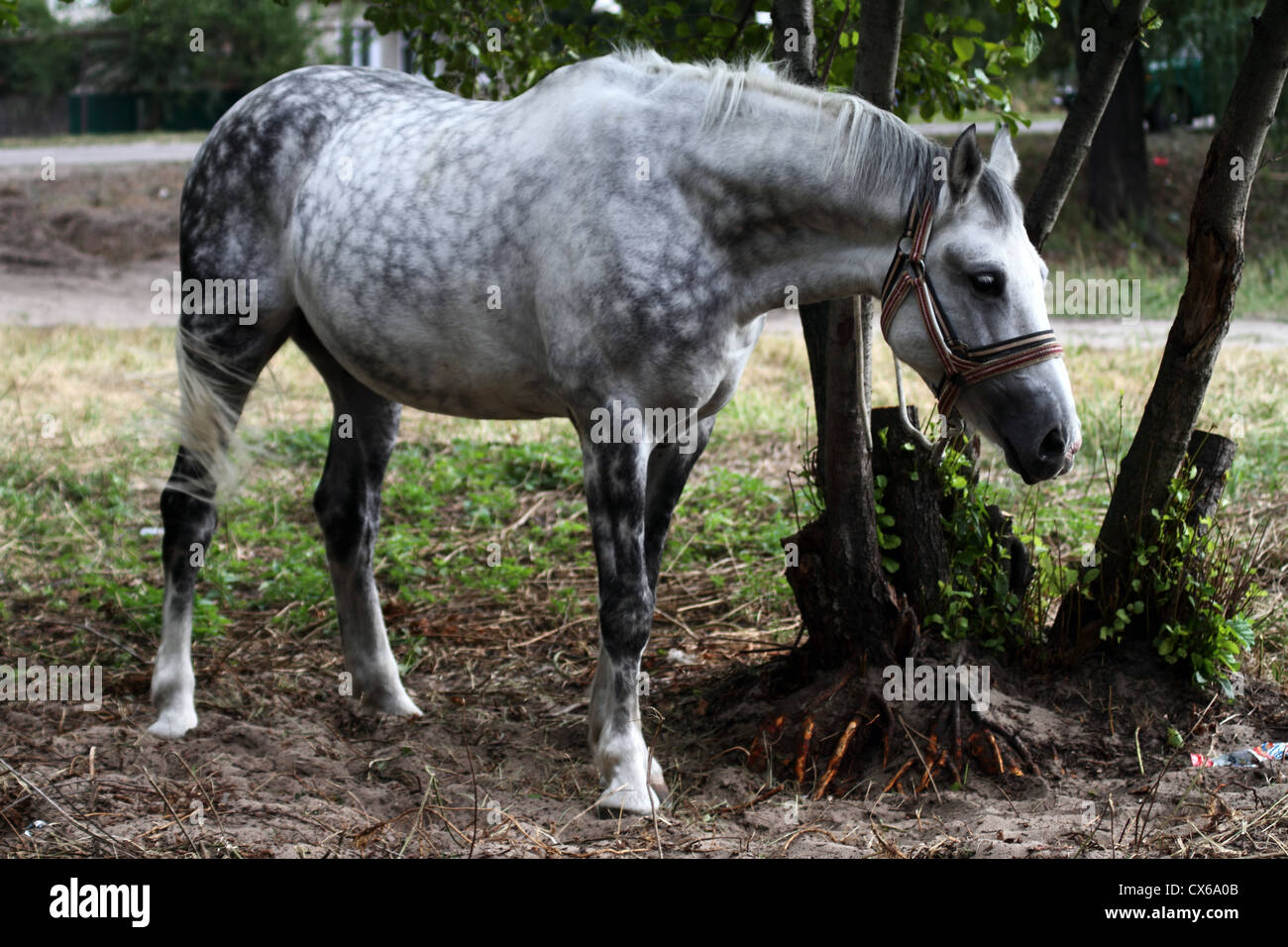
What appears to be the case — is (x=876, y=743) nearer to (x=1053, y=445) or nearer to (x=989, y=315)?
(x=1053, y=445)

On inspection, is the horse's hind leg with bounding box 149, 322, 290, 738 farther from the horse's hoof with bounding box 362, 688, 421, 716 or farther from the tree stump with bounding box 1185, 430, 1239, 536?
the tree stump with bounding box 1185, 430, 1239, 536

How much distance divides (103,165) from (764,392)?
46.0 ft

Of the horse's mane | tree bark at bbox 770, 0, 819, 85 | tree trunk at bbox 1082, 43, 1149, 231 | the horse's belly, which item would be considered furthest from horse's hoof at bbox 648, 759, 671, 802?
tree trunk at bbox 1082, 43, 1149, 231

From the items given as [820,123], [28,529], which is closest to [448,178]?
[820,123]

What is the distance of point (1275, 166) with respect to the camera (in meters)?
17.6

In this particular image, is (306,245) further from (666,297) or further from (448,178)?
(666,297)

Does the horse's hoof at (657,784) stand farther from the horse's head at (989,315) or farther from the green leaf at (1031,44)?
the green leaf at (1031,44)

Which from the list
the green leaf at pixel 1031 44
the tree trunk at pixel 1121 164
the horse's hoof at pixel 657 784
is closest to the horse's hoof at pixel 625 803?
the horse's hoof at pixel 657 784

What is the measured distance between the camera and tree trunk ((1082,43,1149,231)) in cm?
1628

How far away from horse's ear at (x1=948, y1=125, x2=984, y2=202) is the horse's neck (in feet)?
0.62

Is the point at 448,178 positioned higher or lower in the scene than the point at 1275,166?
lower

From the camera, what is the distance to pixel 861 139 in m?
3.30

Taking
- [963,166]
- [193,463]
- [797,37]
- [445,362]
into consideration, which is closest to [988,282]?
[963,166]

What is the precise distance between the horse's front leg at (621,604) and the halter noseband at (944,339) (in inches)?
32.5
